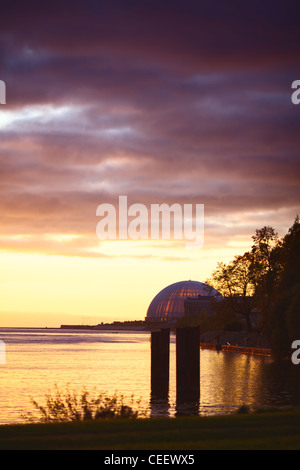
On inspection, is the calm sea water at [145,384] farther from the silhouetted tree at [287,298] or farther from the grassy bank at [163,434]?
the grassy bank at [163,434]

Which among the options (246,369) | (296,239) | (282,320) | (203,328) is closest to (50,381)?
(246,369)

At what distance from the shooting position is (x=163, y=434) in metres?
16.3

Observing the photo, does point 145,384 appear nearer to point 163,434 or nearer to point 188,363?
point 188,363

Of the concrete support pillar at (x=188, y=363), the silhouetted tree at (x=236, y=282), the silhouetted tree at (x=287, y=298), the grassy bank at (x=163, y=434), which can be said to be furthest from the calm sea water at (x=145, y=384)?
the silhouetted tree at (x=236, y=282)

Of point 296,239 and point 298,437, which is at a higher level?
point 296,239

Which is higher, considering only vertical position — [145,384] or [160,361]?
[160,361]

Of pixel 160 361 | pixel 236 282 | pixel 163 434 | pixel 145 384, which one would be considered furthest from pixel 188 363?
pixel 236 282

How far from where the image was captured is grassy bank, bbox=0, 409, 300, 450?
14.9m

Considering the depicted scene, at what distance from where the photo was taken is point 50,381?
5628cm

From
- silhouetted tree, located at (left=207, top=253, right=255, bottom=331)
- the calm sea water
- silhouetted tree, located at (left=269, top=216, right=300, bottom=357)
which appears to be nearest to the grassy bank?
the calm sea water
